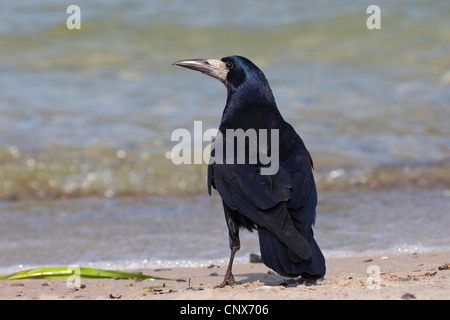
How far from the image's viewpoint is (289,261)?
3520mm

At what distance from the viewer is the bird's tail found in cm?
349

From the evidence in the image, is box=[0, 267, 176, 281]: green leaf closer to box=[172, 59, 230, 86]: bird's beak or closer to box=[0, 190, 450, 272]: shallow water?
box=[0, 190, 450, 272]: shallow water

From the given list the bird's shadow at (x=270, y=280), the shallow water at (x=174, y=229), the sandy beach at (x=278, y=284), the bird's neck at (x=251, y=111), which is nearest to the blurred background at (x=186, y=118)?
the shallow water at (x=174, y=229)

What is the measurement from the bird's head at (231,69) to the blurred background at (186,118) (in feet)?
3.67

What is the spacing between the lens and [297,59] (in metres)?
11.5

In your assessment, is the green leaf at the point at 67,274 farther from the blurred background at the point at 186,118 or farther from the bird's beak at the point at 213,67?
the bird's beak at the point at 213,67

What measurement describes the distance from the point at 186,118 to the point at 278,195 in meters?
5.11

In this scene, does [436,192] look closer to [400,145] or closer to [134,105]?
[400,145]

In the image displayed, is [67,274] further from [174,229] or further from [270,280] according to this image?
[174,229]

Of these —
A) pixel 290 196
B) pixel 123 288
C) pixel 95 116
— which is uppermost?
pixel 95 116

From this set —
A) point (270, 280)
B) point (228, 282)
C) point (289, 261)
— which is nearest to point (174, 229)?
point (270, 280)
